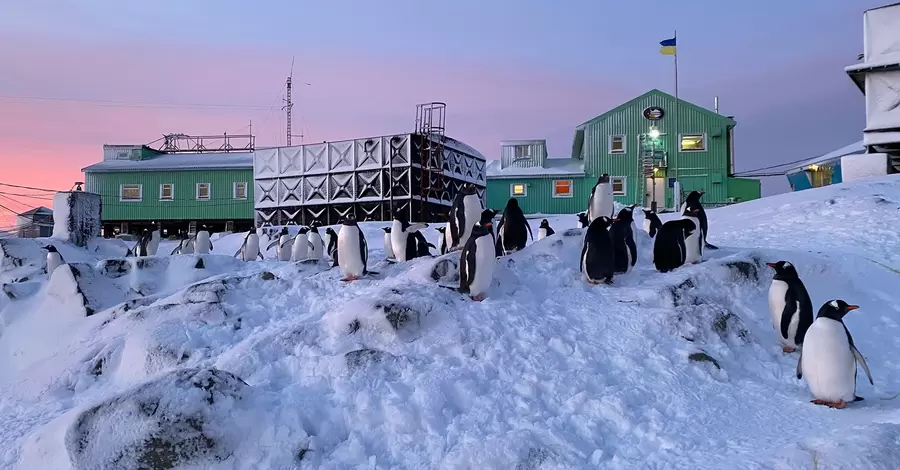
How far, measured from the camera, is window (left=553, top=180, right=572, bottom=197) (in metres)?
34.3

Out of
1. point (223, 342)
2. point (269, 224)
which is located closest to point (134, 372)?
point (223, 342)

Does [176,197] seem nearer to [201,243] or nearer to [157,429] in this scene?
[201,243]

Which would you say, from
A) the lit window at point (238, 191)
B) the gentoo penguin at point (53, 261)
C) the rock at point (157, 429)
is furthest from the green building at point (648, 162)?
the rock at point (157, 429)

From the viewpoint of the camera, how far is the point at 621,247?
9.54 m

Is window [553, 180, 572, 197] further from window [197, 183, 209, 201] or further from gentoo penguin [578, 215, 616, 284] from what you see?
gentoo penguin [578, 215, 616, 284]

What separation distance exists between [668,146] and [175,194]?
2436 cm

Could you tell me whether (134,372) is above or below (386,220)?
below

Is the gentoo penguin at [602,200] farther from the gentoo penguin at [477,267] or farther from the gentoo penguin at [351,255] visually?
the gentoo penguin at [351,255]

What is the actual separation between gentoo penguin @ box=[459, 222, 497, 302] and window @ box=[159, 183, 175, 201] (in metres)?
30.4

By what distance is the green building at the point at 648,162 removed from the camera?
109ft

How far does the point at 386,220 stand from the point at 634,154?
43.4 feet

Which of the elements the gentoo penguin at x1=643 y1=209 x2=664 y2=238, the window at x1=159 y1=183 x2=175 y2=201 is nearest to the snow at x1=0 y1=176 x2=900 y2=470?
the gentoo penguin at x1=643 y1=209 x2=664 y2=238

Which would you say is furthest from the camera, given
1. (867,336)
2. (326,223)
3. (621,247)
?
(326,223)

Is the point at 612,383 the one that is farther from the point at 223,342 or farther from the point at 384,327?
the point at 223,342
